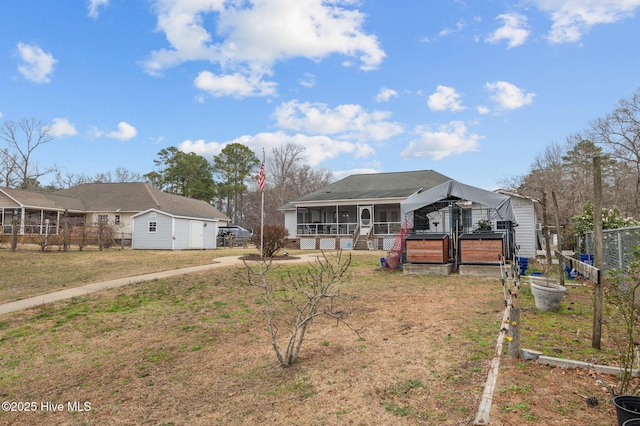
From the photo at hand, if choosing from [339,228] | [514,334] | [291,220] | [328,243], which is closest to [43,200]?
[291,220]

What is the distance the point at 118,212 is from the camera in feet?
99.8

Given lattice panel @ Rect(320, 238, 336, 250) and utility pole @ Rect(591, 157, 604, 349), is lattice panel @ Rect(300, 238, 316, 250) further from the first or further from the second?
utility pole @ Rect(591, 157, 604, 349)

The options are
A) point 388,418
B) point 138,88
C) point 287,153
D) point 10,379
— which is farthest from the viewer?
point 287,153

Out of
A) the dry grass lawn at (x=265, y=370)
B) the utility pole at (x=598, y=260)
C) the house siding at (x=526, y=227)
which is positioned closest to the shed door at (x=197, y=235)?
the dry grass lawn at (x=265, y=370)

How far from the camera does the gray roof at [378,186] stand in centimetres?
2578

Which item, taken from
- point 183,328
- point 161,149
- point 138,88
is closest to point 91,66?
point 138,88

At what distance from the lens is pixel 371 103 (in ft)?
69.9

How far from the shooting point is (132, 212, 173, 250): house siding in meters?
24.5

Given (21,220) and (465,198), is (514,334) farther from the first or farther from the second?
(21,220)

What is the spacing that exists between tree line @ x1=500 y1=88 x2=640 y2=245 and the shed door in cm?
2144

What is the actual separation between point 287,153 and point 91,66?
96.0ft

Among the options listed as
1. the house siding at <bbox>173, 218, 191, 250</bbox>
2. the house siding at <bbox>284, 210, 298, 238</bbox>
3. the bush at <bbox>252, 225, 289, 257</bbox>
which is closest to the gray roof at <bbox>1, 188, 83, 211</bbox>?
the house siding at <bbox>173, 218, 191, 250</bbox>

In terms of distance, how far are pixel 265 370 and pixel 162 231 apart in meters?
23.0

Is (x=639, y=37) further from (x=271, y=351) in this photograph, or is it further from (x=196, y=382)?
(x=196, y=382)
